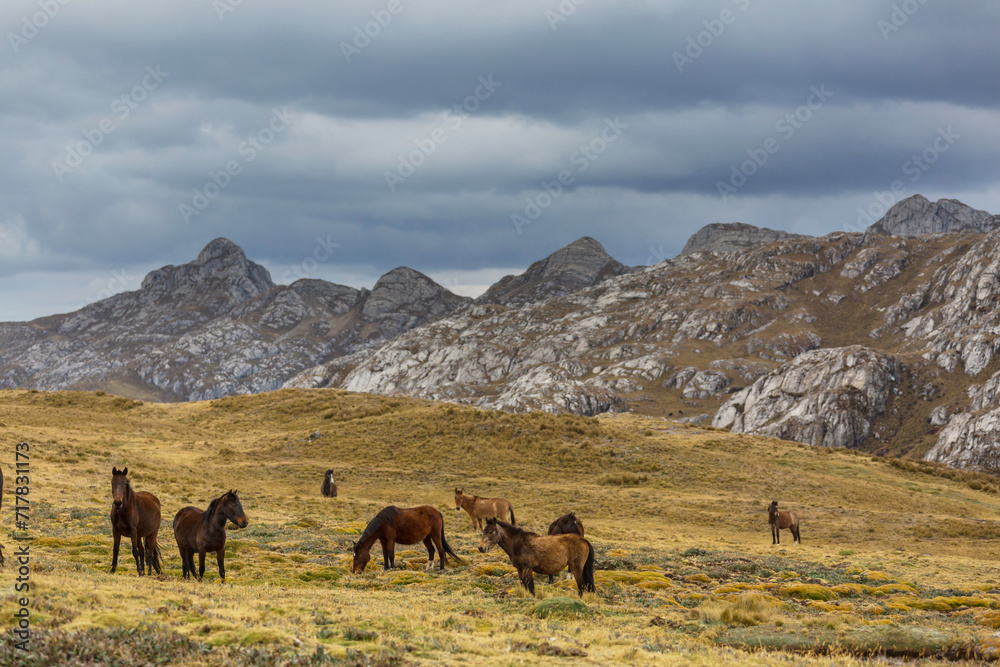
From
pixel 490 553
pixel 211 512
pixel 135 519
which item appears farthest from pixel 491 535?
pixel 135 519

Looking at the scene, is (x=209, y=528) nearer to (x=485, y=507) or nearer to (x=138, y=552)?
(x=138, y=552)

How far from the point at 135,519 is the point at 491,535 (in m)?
9.15

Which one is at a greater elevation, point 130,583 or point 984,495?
point 130,583

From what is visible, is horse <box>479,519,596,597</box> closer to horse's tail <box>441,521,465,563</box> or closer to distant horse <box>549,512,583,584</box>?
horse's tail <box>441,521,465,563</box>

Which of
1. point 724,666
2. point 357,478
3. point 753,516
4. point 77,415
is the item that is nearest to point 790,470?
point 753,516

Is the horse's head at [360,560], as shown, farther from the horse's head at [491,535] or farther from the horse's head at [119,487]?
the horse's head at [119,487]

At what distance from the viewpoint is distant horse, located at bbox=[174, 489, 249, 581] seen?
17.0 meters

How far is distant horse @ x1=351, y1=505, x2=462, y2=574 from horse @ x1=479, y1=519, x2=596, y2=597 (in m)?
3.93

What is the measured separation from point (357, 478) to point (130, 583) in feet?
125

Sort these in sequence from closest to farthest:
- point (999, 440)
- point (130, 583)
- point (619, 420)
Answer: point (130, 583), point (619, 420), point (999, 440)

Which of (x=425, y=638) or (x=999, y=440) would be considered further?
(x=999, y=440)

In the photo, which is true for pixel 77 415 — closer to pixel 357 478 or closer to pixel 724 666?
pixel 357 478

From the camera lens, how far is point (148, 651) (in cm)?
998

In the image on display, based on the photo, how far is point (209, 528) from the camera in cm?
1714
